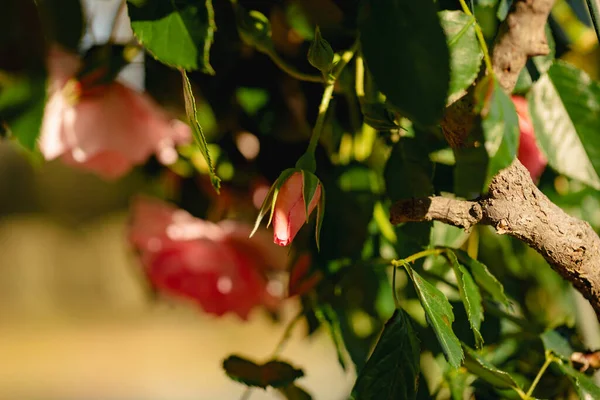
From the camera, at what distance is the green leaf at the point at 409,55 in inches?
6.2

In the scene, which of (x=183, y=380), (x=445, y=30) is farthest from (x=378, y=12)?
(x=183, y=380)

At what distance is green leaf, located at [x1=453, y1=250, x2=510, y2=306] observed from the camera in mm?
240

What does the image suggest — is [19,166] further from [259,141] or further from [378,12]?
[378,12]

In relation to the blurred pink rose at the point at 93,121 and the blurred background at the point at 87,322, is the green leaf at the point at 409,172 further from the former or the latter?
the blurred background at the point at 87,322

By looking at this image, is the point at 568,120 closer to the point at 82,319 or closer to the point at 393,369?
the point at 393,369

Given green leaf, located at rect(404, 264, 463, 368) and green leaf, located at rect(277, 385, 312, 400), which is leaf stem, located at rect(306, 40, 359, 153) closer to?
green leaf, located at rect(404, 264, 463, 368)

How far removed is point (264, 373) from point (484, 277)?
0.38 feet

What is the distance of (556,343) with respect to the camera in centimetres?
29

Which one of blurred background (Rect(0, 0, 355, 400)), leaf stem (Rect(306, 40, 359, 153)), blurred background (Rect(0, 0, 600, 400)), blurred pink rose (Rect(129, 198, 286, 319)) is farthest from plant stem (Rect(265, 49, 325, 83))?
blurred background (Rect(0, 0, 355, 400))

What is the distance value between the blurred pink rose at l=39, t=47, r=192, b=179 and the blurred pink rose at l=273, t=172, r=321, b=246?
0.15 metres

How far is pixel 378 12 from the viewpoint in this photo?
173mm

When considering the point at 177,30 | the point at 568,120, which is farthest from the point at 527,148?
the point at 177,30

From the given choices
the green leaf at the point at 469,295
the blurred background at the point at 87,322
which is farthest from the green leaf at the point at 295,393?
the blurred background at the point at 87,322

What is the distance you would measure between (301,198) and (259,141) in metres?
0.14
